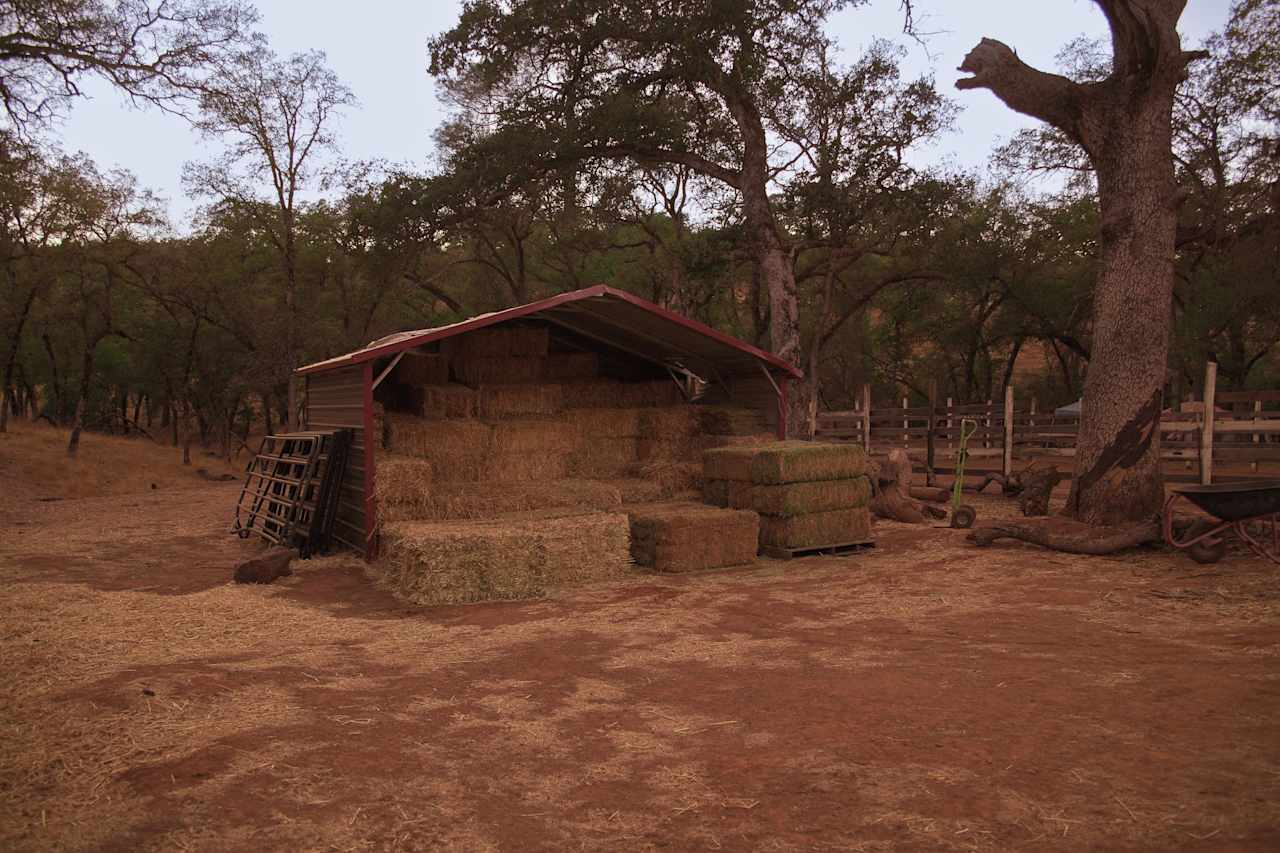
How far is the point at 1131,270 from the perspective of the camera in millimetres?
11977

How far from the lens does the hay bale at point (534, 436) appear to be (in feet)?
41.5

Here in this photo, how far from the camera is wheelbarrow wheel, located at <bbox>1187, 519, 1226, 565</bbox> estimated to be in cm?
962

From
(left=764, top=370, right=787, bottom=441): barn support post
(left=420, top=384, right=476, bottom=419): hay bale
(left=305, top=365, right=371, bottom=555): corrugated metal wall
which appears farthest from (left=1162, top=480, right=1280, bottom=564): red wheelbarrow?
(left=305, top=365, right=371, bottom=555): corrugated metal wall

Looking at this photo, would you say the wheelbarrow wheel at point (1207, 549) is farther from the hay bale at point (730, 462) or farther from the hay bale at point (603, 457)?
the hay bale at point (603, 457)

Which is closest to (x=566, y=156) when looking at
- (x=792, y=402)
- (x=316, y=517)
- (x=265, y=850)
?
(x=792, y=402)

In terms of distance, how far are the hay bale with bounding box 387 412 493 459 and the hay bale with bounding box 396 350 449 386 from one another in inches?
40.8

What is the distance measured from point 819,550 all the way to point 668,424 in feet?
10.9

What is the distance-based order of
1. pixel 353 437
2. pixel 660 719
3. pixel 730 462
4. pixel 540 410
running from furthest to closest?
pixel 540 410 → pixel 353 437 → pixel 730 462 → pixel 660 719

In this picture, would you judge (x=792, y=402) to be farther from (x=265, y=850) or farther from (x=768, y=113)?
(x=265, y=850)

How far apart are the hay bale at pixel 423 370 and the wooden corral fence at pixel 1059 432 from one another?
9.96 metres

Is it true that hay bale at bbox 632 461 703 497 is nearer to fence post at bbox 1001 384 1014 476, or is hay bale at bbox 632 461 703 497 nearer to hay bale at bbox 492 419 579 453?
hay bale at bbox 492 419 579 453

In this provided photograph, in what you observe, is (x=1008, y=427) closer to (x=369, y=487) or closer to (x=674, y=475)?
(x=674, y=475)

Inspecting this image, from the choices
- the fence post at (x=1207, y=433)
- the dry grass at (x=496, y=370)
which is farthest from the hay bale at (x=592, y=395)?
Answer: the fence post at (x=1207, y=433)

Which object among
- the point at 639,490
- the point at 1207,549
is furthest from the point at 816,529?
the point at 1207,549
